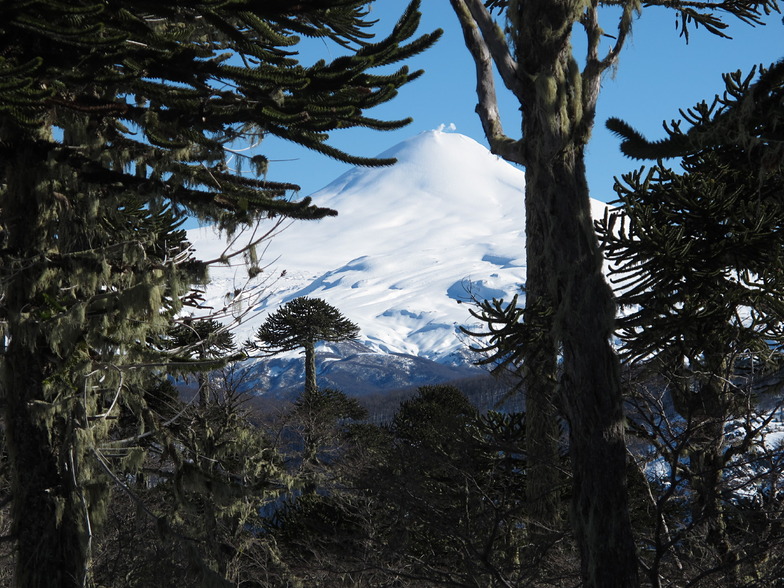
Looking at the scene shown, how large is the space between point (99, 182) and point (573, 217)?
12.1 feet

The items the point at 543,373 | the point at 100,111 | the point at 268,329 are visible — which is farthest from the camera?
the point at 268,329

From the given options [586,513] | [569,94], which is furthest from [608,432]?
[569,94]

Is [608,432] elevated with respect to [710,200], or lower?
lower

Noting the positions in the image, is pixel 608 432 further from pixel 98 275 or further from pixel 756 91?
pixel 98 275

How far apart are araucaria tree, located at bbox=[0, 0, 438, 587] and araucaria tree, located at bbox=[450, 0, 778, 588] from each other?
1.11m

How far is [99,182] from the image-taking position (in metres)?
5.93

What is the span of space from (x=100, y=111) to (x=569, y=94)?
372 centimetres

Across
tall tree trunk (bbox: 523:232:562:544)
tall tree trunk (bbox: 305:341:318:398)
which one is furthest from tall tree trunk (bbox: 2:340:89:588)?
tall tree trunk (bbox: 305:341:318:398)

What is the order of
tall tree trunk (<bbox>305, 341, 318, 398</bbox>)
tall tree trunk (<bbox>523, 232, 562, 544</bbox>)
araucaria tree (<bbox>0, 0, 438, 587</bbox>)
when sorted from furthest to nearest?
1. tall tree trunk (<bbox>305, 341, 318, 398</bbox>)
2. tall tree trunk (<bbox>523, 232, 562, 544</bbox>)
3. araucaria tree (<bbox>0, 0, 438, 587</bbox>)

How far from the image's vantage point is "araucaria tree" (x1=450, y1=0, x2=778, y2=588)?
585 centimetres

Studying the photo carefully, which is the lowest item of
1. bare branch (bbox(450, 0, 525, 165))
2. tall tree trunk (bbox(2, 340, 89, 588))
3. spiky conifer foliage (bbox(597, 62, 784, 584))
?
tall tree trunk (bbox(2, 340, 89, 588))

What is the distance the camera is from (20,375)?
5871mm

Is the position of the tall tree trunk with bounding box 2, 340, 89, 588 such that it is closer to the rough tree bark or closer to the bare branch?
the rough tree bark

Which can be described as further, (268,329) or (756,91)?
(268,329)
